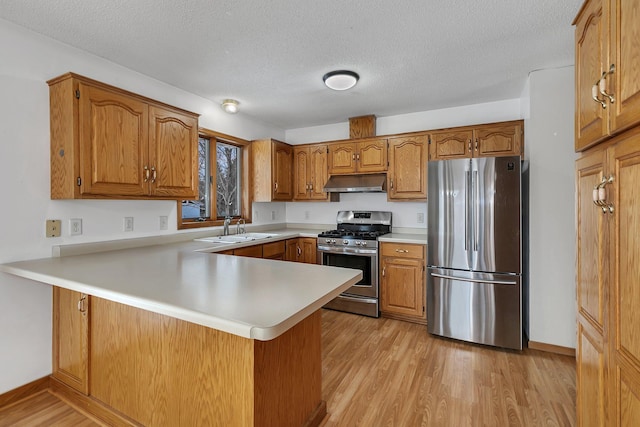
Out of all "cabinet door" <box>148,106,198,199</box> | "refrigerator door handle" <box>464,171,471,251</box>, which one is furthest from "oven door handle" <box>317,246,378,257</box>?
"cabinet door" <box>148,106,198,199</box>

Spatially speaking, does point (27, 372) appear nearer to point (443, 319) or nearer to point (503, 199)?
point (443, 319)

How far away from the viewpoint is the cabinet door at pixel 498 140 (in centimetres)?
301

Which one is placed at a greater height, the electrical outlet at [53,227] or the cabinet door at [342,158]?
the cabinet door at [342,158]

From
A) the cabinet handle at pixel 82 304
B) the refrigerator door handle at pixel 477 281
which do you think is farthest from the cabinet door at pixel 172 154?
the refrigerator door handle at pixel 477 281

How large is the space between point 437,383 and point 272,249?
79.2 inches

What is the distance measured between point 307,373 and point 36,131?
231 centimetres

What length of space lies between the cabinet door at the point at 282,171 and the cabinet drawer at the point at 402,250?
4.99ft

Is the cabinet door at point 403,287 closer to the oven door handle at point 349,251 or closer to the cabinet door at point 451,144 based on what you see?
the oven door handle at point 349,251

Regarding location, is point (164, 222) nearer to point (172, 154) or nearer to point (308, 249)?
point (172, 154)

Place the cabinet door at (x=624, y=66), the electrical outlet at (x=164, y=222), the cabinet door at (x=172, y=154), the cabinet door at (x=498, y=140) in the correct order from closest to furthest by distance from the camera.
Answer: the cabinet door at (x=624, y=66)
the cabinet door at (x=172, y=154)
the electrical outlet at (x=164, y=222)
the cabinet door at (x=498, y=140)

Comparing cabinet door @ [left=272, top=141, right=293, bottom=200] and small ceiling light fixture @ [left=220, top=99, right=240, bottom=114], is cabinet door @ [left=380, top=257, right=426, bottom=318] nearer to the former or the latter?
cabinet door @ [left=272, top=141, right=293, bottom=200]

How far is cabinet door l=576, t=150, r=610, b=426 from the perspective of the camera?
3.67 feet

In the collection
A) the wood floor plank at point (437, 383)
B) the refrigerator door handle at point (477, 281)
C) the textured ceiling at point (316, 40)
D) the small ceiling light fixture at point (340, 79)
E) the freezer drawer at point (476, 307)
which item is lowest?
the wood floor plank at point (437, 383)

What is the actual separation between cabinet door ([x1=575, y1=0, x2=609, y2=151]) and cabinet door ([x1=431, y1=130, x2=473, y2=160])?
1.89 metres
